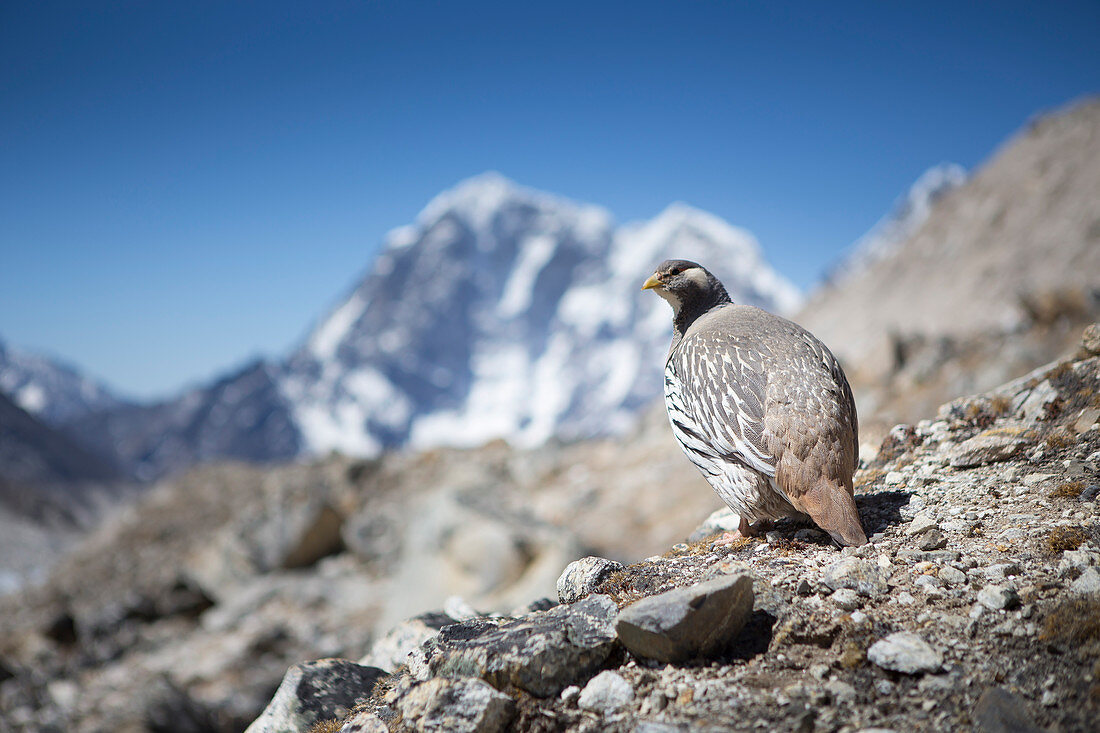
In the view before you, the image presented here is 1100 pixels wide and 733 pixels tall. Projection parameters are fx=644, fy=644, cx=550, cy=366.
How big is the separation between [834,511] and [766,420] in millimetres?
889

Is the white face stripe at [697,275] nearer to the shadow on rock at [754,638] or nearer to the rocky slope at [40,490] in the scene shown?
the shadow on rock at [754,638]

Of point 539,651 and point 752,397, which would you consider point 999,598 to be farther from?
point 539,651

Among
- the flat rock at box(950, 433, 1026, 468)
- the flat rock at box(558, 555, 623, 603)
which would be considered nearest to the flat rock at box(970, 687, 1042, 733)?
the flat rock at box(558, 555, 623, 603)

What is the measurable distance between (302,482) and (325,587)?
917 cm

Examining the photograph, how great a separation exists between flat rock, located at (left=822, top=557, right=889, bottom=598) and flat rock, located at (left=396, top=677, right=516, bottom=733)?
2.43 meters

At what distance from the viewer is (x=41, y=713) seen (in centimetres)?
1639

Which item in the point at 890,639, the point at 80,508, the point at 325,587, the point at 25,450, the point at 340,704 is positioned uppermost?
the point at 25,450

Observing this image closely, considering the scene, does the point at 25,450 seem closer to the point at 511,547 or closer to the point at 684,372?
the point at 511,547

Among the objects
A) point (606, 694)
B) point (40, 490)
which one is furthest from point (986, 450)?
point (40, 490)

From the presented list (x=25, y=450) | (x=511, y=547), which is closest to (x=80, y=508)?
(x=25, y=450)

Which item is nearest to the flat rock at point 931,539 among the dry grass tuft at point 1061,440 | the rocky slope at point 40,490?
the dry grass tuft at point 1061,440

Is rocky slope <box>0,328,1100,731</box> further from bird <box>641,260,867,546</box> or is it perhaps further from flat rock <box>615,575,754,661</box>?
bird <box>641,260,867,546</box>

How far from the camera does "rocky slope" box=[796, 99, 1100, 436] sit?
1758cm

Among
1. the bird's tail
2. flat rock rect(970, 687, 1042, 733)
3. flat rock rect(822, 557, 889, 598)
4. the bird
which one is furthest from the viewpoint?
the bird
